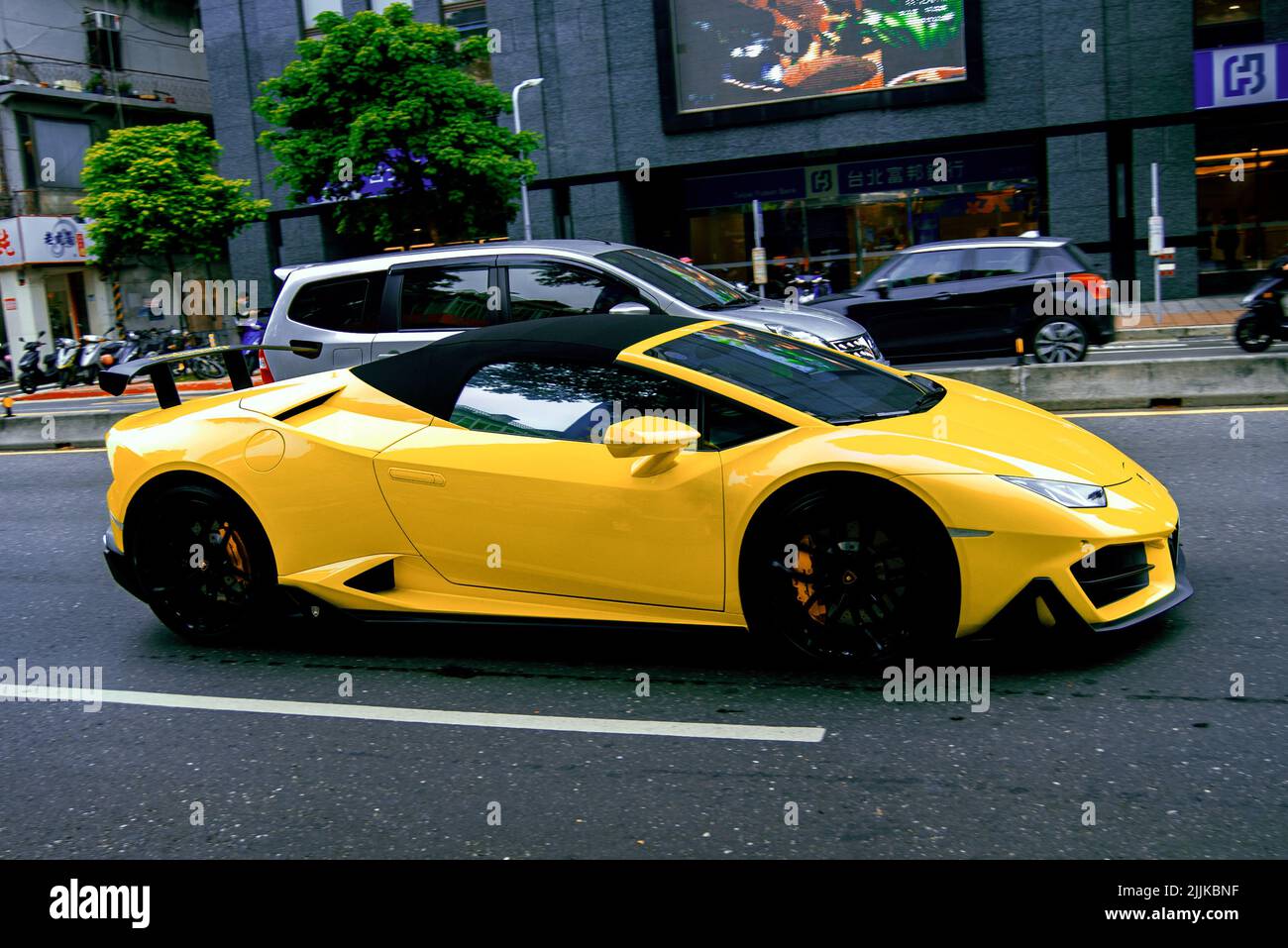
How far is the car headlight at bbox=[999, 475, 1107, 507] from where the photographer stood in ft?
14.8

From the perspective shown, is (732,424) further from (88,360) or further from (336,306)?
(88,360)

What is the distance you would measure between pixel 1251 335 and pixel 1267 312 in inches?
12.7

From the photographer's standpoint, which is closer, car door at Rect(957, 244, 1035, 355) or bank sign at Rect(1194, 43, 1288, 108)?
car door at Rect(957, 244, 1035, 355)

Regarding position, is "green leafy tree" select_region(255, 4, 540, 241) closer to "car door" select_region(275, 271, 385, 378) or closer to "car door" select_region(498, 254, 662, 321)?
"car door" select_region(275, 271, 385, 378)

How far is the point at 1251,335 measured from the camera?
14.5 meters

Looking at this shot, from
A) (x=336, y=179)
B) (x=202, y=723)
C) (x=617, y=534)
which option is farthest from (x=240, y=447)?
(x=336, y=179)

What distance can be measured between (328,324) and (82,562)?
109 inches

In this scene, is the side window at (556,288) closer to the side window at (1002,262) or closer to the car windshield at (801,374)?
the car windshield at (801,374)

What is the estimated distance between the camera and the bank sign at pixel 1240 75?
23.5 metres

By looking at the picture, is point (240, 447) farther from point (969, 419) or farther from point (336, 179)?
point (336, 179)

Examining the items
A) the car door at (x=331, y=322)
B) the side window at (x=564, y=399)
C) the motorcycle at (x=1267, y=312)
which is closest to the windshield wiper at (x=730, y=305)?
the car door at (x=331, y=322)

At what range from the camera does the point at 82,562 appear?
7.74 metres

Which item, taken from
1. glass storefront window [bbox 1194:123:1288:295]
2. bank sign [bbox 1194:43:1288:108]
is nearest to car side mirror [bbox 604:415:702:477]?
bank sign [bbox 1194:43:1288:108]

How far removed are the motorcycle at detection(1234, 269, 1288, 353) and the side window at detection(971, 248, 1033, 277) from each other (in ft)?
8.13
